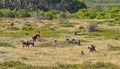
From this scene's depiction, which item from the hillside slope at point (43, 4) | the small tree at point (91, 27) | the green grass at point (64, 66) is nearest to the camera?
the green grass at point (64, 66)

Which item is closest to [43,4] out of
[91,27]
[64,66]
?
[91,27]

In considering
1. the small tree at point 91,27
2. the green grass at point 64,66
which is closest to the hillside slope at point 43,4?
the small tree at point 91,27

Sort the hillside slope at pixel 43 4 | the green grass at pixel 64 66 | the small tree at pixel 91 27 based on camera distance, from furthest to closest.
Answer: the hillside slope at pixel 43 4 → the small tree at pixel 91 27 → the green grass at pixel 64 66

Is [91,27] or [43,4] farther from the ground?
[91,27]

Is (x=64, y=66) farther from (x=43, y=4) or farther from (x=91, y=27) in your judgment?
(x=43, y=4)

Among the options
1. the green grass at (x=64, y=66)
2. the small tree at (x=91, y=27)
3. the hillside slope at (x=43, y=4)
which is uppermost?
the green grass at (x=64, y=66)

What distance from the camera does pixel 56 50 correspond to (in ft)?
108

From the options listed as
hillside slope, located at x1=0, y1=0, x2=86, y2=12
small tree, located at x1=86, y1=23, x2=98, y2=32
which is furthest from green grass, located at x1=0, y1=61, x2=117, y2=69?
hillside slope, located at x1=0, y1=0, x2=86, y2=12

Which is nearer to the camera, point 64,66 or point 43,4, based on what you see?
point 64,66

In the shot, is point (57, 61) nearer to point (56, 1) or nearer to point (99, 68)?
point (99, 68)

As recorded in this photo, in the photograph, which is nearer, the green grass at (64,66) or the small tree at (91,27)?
the green grass at (64,66)

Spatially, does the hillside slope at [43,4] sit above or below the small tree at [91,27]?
→ below

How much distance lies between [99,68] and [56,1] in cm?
11176

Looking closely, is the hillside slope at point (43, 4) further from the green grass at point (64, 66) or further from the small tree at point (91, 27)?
the green grass at point (64, 66)
